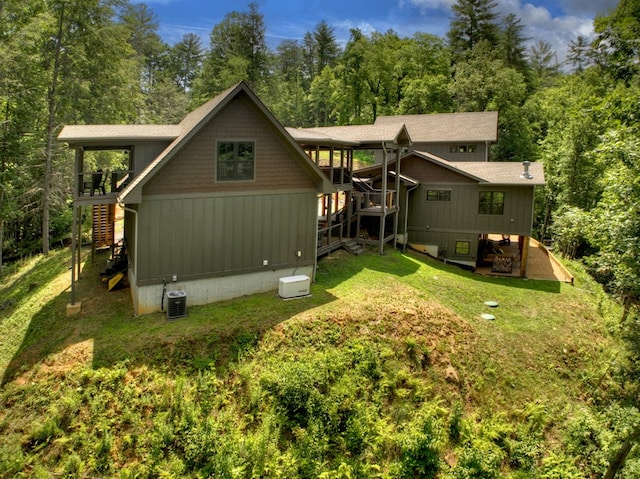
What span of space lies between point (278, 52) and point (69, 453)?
63.0 metres

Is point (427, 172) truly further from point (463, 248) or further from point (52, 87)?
point (52, 87)

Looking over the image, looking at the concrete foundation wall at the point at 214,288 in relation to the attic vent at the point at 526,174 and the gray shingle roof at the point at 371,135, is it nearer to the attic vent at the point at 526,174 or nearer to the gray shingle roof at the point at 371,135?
the gray shingle roof at the point at 371,135

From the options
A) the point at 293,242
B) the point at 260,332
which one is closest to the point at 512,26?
the point at 293,242

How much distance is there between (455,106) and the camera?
40.7 meters

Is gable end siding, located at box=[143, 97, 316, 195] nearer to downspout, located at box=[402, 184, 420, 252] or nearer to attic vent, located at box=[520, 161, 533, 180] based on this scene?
downspout, located at box=[402, 184, 420, 252]

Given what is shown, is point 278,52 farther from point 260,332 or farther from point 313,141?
point 260,332

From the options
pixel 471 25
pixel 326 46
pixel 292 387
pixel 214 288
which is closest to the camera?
pixel 292 387

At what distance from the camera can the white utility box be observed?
42.8 ft

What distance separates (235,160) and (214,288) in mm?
3751

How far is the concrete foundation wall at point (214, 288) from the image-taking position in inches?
461

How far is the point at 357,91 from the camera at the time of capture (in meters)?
40.6

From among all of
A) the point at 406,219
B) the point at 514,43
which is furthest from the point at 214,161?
the point at 514,43

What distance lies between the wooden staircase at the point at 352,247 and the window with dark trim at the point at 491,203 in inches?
250

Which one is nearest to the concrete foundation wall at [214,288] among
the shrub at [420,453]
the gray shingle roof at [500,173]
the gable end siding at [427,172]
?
the shrub at [420,453]
